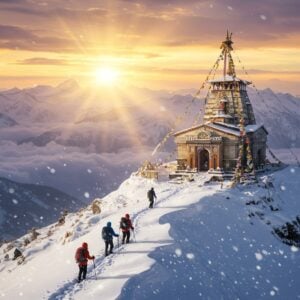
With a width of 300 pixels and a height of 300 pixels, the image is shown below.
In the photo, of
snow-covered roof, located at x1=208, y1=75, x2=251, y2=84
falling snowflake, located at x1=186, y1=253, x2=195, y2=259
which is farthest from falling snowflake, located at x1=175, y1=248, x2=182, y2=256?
snow-covered roof, located at x1=208, y1=75, x2=251, y2=84

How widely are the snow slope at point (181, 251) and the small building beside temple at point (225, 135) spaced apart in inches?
166

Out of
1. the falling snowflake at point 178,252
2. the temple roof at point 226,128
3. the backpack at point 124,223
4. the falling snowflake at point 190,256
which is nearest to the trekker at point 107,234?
the backpack at point 124,223

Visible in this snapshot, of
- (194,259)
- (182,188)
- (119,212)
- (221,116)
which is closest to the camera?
(194,259)

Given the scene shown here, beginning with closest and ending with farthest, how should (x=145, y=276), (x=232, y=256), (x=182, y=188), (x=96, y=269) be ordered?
(x=145, y=276), (x=96, y=269), (x=232, y=256), (x=182, y=188)

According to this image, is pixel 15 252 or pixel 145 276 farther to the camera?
pixel 15 252

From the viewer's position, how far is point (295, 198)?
49.8 meters

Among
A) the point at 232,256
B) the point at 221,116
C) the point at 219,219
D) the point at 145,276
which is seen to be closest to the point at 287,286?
the point at 232,256

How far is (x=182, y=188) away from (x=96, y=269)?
22.5m

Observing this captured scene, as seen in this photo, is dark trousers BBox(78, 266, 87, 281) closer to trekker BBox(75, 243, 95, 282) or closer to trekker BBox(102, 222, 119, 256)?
trekker BBox(75, 243, 95, 282)

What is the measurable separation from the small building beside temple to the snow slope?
4.21 meters

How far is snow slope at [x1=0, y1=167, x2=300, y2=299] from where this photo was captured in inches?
988

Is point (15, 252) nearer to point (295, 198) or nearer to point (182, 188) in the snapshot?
point (182, 188)

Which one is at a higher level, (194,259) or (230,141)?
(230,141)

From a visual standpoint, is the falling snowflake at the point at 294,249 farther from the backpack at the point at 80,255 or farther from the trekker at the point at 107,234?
the backpack at the point at 80,255
